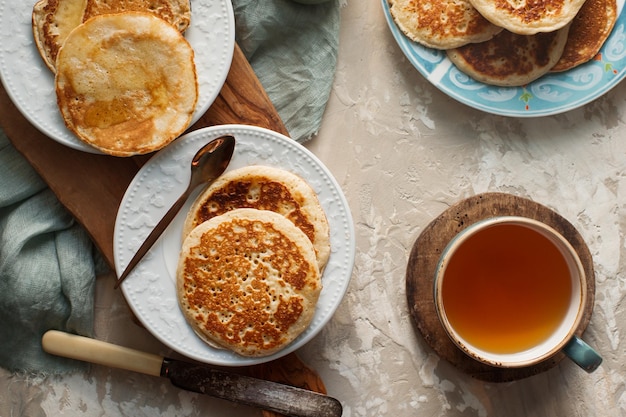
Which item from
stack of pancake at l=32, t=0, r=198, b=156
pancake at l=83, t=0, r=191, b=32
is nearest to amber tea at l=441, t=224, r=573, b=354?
stack of pancake at l=32, t=0, r=198, b=156

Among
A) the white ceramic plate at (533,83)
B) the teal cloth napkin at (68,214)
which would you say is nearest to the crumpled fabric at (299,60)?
the teal cloth napkin at (68,214)

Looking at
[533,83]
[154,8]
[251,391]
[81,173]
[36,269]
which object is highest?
[154,8]

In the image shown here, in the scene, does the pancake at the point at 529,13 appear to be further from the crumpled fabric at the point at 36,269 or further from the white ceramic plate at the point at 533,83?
the crumpled fabric at the point at 36,269

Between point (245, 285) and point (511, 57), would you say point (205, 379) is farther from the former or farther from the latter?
point (511, 57)

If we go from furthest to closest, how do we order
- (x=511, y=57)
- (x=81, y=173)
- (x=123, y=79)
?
(x=511, y=57) → (x=81, y=173) → (x=123, y=79)

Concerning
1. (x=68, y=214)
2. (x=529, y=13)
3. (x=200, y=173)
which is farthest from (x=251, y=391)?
(x=529, y=13)

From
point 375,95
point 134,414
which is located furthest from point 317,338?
point 375,95

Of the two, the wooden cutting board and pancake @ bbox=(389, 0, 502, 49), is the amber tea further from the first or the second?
the wooden cutting board

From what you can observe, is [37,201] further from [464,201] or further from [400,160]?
[464,201]
